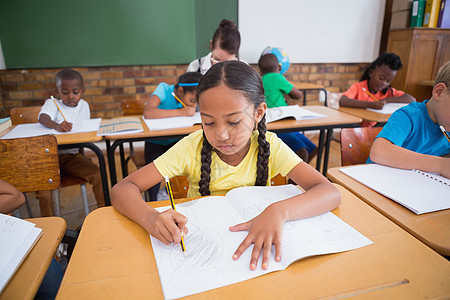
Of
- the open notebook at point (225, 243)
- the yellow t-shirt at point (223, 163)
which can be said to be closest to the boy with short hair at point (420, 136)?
the yellow t-shirt at point (223, 163)

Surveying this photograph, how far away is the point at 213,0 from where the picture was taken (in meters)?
3.16

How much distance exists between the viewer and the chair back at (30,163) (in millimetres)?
1246

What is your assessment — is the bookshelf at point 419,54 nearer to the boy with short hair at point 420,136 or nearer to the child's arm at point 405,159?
the boy with short hair at point 420,136

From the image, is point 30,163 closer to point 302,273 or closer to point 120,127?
point 120,127

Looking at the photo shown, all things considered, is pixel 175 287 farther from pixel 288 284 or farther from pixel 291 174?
pixel 291 174

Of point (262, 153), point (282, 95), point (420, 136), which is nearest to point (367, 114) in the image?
point (282, 95)

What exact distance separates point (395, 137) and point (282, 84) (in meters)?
1.20

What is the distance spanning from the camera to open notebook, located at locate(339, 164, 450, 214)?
783 millimetres

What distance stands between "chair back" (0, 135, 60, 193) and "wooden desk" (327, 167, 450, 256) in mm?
1257

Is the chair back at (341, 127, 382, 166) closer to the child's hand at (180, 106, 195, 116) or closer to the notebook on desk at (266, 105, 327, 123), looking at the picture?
the notebook on desk at (266, 105, 327, 123)

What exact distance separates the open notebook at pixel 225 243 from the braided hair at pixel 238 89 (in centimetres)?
18

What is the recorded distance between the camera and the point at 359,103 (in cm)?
234

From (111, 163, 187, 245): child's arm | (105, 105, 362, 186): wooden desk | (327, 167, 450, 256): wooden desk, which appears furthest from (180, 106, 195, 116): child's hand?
(327, 167, 450, 256): wooden desk

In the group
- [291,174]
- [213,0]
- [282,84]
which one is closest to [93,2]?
[213,0]
